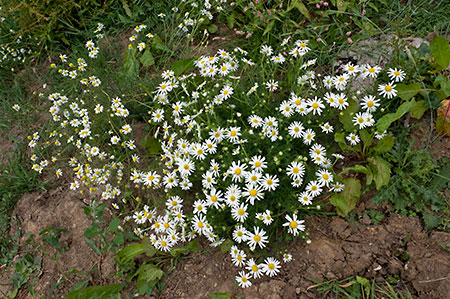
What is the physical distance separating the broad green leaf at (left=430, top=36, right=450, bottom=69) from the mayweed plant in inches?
9.2

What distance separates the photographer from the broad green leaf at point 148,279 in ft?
7.57

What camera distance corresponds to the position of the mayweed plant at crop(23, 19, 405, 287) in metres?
2.19

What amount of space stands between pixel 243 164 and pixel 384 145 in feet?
3.22

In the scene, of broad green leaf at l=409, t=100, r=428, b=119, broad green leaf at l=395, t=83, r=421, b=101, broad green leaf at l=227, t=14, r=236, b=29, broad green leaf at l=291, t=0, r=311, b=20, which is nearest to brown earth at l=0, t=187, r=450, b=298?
broad green leaf at l=409, t=100, r=428, b=119

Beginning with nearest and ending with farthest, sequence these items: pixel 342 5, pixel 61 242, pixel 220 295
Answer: pixel 220 295 < pixel 61 242 < pixel 342 5

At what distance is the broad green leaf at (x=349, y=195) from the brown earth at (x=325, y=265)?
5.2 inches

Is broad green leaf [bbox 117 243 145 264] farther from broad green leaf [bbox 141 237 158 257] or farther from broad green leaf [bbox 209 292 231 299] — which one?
broad green leaf [bbox 209 292 231 299]

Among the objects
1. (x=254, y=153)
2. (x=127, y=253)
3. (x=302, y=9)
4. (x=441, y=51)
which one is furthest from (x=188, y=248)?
(x=302, y=9)

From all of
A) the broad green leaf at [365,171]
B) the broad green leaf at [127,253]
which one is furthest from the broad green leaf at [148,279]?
the broad green leaf at [365,171]

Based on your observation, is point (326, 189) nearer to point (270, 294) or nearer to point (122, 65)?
point (270, 294)

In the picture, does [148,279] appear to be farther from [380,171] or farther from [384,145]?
[384,145]

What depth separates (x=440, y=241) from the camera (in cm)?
205

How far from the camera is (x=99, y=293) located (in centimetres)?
223

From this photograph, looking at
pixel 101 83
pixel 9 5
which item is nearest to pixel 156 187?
pixel 101 83
